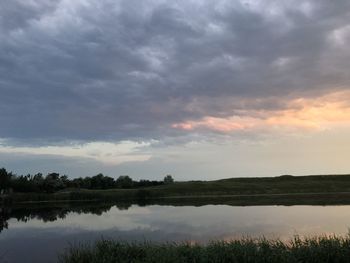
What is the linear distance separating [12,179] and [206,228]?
90.2m

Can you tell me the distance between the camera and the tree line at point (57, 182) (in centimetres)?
11803

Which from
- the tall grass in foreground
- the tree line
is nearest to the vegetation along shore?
the tree line

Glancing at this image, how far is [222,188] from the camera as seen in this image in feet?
415

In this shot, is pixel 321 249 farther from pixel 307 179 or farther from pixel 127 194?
pixel 307 179

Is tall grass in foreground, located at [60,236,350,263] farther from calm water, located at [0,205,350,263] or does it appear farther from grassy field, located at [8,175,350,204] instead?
grassy field, located at [8,175,350,204]

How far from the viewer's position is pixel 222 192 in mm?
122000

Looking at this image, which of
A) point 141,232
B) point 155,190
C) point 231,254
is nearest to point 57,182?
point 155,190

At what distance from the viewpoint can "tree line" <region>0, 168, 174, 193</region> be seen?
118031 millimetres

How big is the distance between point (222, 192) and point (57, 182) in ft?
140

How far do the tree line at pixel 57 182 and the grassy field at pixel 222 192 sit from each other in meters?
5.24

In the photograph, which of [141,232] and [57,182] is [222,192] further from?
[141,232]

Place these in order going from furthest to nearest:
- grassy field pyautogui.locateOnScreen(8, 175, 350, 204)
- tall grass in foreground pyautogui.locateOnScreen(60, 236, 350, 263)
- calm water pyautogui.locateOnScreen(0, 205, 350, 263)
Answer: grassy field pyautogui.locateOnScreen(8, 175, 350, 204) < calm water pyautogui.locateOnScreen(0, 205, 350, 263) < tall grass in foreground pyautogui.locateOnScreen(60, 236, 350, 263)

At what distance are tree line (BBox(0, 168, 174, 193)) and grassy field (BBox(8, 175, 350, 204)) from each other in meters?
5.24

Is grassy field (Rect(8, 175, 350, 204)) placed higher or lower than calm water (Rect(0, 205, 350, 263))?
higher
